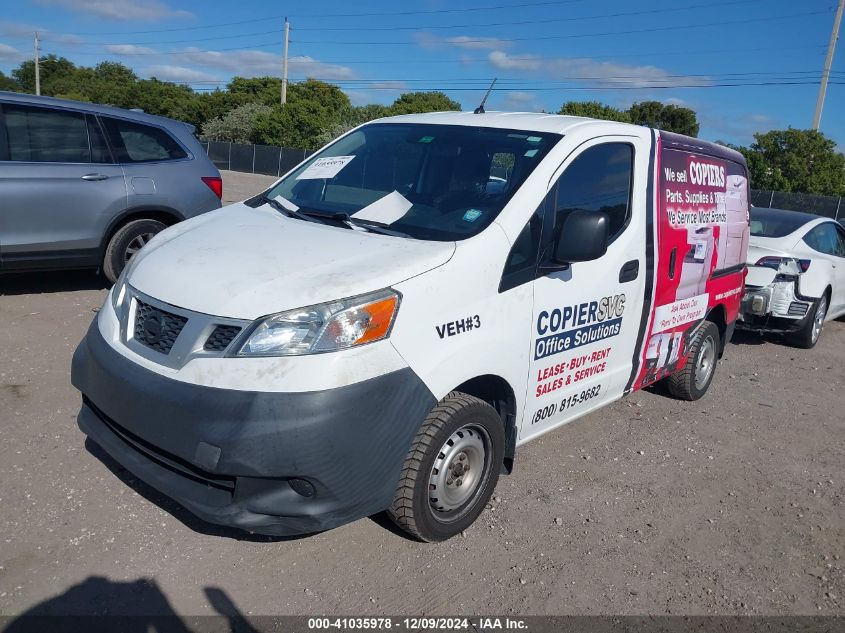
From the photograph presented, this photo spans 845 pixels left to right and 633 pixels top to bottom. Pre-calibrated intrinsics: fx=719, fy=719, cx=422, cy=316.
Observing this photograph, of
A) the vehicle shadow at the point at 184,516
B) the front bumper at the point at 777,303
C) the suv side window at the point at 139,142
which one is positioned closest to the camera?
the vehicle shadow at the point at 184,516

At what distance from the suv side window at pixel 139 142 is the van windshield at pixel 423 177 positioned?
3413 mm

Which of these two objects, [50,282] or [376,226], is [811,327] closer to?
[376,226]

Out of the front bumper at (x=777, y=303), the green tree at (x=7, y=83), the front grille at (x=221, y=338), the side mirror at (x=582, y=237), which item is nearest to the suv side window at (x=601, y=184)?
the side mirror at (x=582, y=237)

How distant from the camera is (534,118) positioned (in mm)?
4375

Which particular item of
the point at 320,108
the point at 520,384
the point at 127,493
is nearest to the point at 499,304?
the point at 520,384

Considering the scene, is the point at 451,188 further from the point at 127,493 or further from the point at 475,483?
the point at 127,493

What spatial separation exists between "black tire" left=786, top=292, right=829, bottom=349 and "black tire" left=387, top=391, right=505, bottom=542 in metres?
6.05

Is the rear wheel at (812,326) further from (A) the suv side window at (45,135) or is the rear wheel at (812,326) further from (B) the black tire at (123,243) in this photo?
(A) the suv side window at (45,135)

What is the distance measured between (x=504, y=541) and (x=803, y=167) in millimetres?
40963

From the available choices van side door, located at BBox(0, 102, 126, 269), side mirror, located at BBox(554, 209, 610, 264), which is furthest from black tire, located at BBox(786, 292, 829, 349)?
van side door, located at BBox(0, 102, 126, 269)

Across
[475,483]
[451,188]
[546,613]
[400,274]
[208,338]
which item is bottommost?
[546,613]

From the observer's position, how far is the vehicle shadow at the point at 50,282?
7363 mm

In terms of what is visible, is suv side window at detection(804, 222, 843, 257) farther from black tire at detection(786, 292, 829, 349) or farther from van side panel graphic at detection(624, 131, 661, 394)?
van side panel graphic at detection(624, 131, 661, 394)

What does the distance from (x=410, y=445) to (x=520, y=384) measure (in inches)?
31.4
